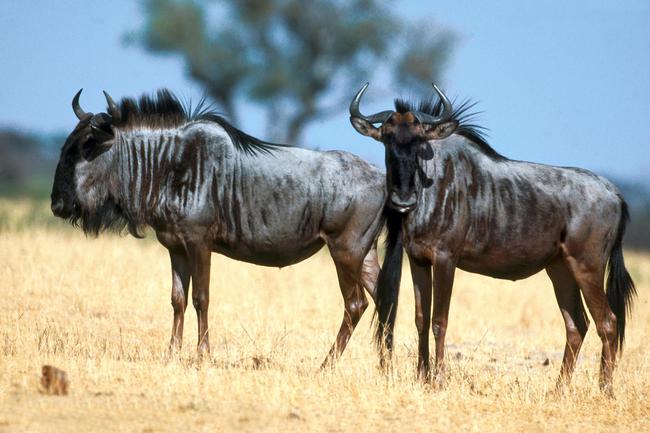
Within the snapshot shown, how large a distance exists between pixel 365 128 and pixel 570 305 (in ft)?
7.33

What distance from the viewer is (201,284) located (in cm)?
837

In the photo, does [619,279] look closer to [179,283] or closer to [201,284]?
[201,284]

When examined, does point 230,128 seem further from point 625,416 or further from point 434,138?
point 625,416

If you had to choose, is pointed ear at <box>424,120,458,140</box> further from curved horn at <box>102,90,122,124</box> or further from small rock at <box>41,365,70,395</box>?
small rock at <box>41,365,70,395</box>

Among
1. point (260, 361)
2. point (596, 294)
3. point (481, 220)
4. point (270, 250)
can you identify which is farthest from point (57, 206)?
point (596, 294)

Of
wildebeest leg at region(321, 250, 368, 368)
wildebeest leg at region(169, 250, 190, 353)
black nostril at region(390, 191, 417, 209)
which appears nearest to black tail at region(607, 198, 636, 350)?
black nostril at region(390, 191, 417, 209)

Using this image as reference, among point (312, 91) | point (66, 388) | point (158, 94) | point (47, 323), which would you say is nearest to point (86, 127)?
point (158, 94)

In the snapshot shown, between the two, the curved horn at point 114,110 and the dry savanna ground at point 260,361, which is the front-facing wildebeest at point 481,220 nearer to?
the dry savanna ground at point 260,361

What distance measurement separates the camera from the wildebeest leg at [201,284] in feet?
27.3

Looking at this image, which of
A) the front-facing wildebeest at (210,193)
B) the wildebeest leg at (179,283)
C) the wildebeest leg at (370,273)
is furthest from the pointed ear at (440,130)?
the wildebeest leg at (179,283)

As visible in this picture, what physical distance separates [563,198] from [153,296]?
509 centimetres

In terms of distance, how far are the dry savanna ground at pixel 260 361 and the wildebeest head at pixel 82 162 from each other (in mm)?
1106

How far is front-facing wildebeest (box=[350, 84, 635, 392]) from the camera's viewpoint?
7562 mm

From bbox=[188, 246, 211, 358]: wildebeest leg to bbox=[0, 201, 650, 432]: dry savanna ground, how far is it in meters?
0.19
